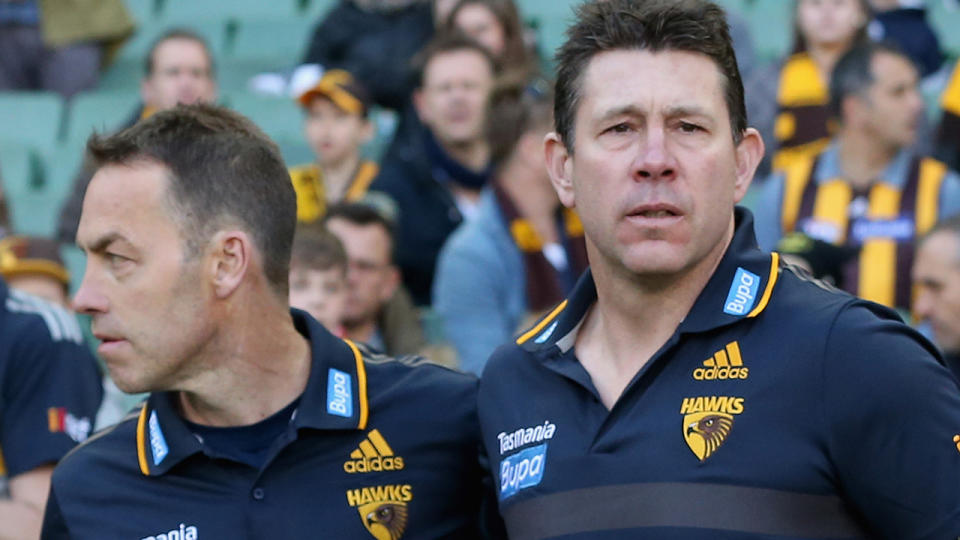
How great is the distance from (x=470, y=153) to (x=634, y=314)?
172 inches

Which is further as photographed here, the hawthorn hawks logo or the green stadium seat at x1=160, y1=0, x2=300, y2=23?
the green stadium seat at x1=160, y1=0, x2=300, y2=23

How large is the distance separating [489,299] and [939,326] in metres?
1.68

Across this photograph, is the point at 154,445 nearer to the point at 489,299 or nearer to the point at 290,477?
the point at 290,477

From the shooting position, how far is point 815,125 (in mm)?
7609

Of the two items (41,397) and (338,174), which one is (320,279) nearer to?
(41,397)

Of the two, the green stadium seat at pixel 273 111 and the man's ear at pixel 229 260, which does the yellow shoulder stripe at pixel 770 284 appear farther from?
the green stadium seat at pixel 273 111

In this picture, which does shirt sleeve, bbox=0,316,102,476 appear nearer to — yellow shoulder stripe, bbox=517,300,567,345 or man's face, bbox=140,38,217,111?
yellow shoulder stripe, bbox=517,300,567,345

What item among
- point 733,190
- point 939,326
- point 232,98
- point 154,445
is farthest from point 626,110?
point 232,98

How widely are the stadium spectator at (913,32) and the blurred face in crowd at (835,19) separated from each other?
2.37 feet

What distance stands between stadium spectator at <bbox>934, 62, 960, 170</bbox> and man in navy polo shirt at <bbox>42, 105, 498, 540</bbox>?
14.5 feet

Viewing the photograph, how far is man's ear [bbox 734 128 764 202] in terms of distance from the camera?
308 centimetres

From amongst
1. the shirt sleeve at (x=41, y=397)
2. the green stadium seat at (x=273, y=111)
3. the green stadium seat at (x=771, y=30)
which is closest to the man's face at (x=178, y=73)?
the green stadium seat at (x=273, y=111)

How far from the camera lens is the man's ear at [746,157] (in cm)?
308

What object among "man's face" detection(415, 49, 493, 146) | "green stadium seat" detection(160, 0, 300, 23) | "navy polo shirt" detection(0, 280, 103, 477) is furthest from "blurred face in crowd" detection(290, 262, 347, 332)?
"green stadium seat" detection(160, 0, 300, 23)
